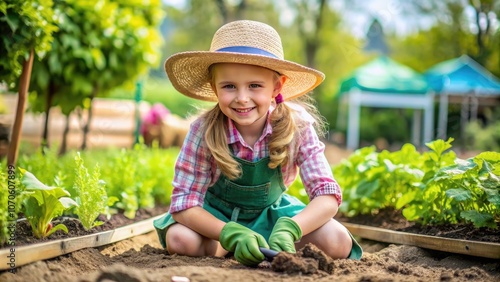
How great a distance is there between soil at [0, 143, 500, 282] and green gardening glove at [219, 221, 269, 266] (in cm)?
5

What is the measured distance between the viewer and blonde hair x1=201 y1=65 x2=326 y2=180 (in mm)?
3119

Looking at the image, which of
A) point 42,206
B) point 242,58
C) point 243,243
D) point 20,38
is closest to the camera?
point 243,243

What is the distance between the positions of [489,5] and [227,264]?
33.6 feet

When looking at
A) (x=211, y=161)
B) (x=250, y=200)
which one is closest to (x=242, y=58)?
(x=211, y=161)

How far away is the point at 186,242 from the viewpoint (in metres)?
3.08

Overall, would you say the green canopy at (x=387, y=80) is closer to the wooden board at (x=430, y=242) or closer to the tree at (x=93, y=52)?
the tree at (x=93, y=52)

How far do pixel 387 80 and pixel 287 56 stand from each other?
5.12 meters

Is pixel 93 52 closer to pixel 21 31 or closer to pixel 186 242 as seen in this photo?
pixel 21 31

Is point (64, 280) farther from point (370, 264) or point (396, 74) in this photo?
point (396, 74)

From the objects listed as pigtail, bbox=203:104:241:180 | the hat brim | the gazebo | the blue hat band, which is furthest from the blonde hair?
the gazebo

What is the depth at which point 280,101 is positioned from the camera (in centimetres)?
335

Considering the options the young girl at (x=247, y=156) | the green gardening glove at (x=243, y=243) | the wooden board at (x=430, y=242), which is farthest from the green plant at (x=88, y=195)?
the wooden board at (x=430, y=242)

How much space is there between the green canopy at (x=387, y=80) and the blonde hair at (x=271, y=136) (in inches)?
402

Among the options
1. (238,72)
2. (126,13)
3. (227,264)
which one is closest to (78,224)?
(227,264)
